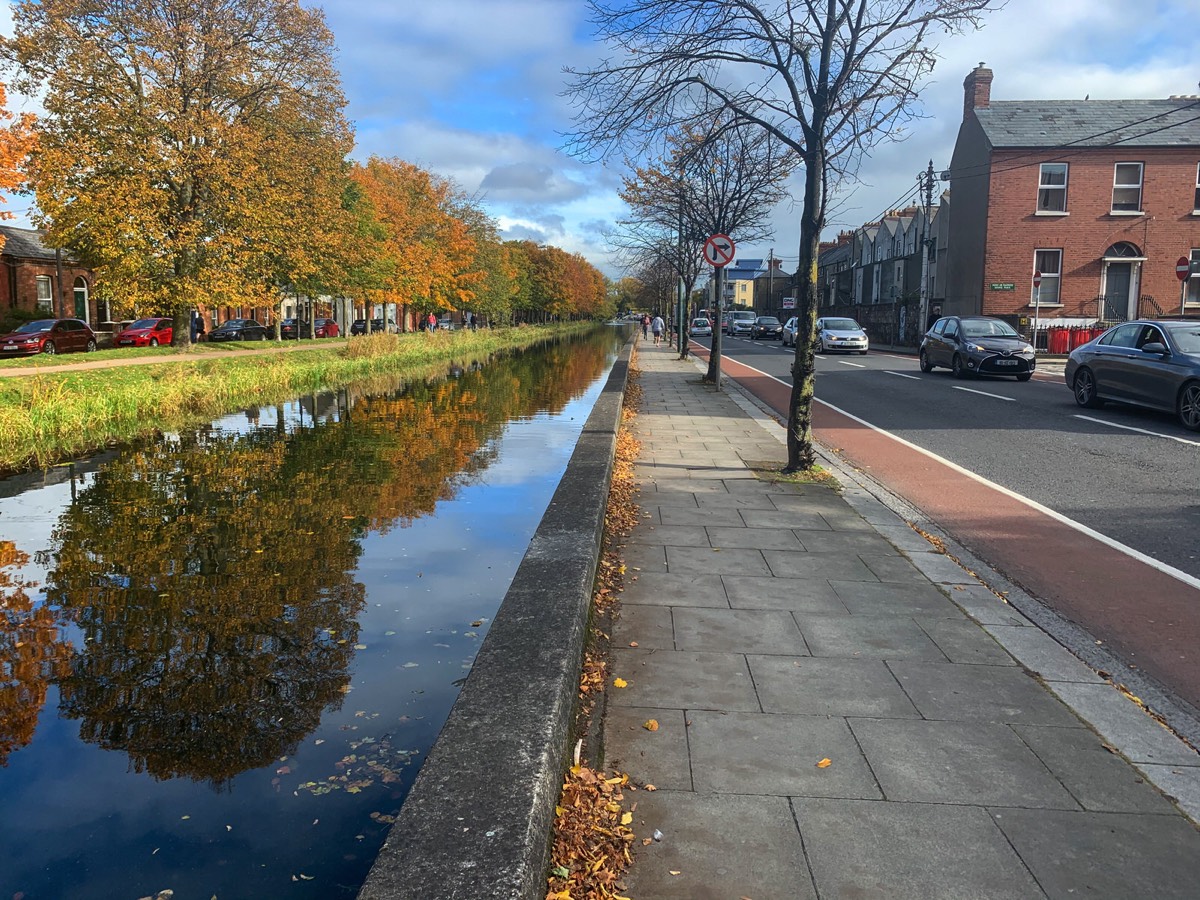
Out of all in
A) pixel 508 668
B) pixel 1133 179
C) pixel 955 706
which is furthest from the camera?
pixel 1133 179

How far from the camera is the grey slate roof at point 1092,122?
33875 millimetres

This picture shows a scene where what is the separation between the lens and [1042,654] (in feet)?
14.7

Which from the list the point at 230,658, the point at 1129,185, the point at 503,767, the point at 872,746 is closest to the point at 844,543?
the point at 872,746

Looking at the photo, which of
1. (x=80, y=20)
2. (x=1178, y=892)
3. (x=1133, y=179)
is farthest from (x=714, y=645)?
(x=1133, y=179)

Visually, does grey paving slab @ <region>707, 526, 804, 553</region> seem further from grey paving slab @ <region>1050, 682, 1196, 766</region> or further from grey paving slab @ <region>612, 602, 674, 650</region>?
grey paving slab @ <region>1050, 682, 1196, 766</region>

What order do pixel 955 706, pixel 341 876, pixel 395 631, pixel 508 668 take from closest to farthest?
1. pixel 341 876
2. pixel 508 668
3. pixel 955 706
4. pixel 395 631

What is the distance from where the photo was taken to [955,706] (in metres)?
3.86

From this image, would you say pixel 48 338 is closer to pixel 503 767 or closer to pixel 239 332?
pixel 239 332

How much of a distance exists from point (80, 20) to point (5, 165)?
5.16 metres

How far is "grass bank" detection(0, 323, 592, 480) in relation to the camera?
40.1 ft

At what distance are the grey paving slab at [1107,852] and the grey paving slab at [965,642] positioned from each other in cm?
138

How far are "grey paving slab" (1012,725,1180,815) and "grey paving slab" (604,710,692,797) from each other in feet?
4.61

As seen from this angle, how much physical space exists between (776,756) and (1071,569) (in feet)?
12.4

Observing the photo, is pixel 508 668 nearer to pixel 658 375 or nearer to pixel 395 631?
pixel 395 631
